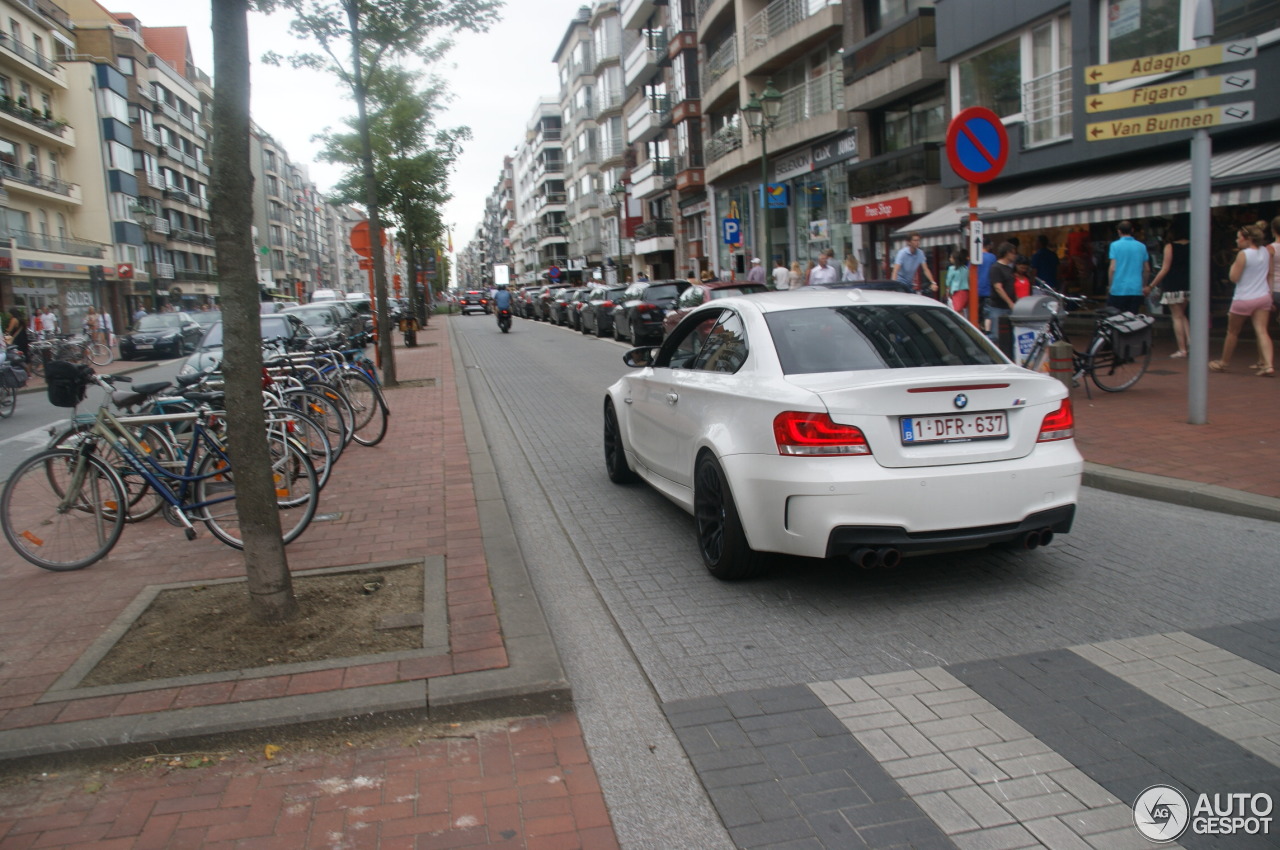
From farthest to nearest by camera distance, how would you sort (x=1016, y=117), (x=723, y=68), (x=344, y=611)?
(x=723, y=68) < (x=1016, y=117) < (x=344, y=611)

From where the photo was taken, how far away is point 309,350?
40.6 feet

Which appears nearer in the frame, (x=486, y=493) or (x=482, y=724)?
(x=482, y=724)

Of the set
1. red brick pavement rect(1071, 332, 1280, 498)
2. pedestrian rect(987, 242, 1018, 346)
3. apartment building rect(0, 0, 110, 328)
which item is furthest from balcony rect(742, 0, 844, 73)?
apartment building rect(0, 0, 110, 328)

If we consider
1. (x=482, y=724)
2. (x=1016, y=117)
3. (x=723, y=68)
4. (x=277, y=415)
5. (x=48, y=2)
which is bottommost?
(x=482, y=724)

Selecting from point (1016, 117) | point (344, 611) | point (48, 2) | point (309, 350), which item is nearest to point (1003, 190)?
point (1016, 117)

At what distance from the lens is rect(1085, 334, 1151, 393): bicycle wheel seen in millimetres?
10817

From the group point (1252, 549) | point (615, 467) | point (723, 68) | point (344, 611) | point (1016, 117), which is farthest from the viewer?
point (723, 68)

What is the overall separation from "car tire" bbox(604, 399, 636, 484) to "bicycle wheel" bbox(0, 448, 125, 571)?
3.54 m

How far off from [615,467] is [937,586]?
342 cm

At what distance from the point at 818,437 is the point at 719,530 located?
0.92 m

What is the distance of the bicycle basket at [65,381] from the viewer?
6.64m

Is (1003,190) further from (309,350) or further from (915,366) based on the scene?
(915,366)

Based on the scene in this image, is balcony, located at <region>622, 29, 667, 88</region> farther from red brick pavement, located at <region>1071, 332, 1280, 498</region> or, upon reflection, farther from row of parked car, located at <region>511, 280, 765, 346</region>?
red brick pavement, located at <region>1071, 332, 1280, 498</region>

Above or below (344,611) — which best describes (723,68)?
above
